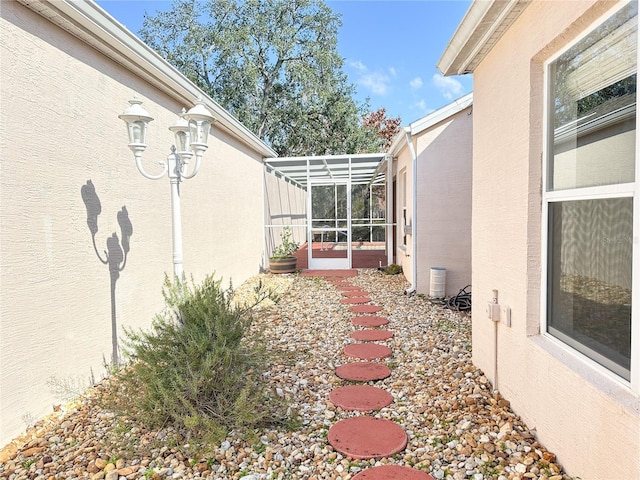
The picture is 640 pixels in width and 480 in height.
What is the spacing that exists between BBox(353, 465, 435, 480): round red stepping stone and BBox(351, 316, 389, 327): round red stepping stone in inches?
121

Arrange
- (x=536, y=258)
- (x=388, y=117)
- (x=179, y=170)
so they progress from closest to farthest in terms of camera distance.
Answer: (x=536, y=258) < (x=179, y=170) < (x=388, y=117)

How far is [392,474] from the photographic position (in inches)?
88.7

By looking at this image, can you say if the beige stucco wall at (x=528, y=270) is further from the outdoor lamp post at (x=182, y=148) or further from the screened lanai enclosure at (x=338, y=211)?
the screened lanai enclosure at (x=338, y=211)

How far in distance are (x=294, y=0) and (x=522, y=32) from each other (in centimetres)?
1651

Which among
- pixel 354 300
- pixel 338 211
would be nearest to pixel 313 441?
pixel 354 300

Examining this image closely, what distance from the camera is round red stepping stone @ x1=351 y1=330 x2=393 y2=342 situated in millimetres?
4754

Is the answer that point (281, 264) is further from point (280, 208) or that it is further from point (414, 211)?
point (414, 211)

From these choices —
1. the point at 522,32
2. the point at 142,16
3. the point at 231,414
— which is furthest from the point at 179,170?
the point at 142,16

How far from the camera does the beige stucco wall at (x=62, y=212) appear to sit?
2.70 metres

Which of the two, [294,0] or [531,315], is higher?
[294,0]

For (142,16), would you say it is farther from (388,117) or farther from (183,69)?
(388,117)

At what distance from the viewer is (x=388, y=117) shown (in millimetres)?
24469

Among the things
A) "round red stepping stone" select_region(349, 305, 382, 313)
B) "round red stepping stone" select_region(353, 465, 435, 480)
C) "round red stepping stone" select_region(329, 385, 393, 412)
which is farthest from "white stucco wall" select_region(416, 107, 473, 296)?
"round red stepping stone" select_region(353, 465, 435, 480)

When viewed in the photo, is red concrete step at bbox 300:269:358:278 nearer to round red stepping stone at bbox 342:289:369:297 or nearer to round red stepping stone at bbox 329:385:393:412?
round red stepping stone at bbox 342:289:369:297
